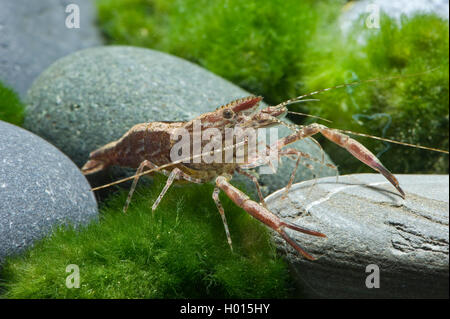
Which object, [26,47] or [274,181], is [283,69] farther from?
[26,47]

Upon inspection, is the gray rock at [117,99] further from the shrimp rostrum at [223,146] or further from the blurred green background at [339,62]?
the blurred green background at [339,62]

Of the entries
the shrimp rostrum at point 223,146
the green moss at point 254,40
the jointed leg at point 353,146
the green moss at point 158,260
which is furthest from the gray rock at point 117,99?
the green moss at point 158,260

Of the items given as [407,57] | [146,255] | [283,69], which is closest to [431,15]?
[407,57]

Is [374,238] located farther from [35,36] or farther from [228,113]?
[35,36]

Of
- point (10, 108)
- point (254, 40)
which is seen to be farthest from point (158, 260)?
point (254, 40)

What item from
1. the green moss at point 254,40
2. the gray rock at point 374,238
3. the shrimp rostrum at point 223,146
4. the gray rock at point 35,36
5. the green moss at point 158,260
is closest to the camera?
→ the gray rock at point 374,238

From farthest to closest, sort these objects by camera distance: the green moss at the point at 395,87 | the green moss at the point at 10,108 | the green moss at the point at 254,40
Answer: the green moss at the point at 254,40 → the green moss at the point at 10,108 → the green moss at the point at 395,87

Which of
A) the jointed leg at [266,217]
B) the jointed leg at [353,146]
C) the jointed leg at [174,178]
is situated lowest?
the jointed leg at [266,217]
